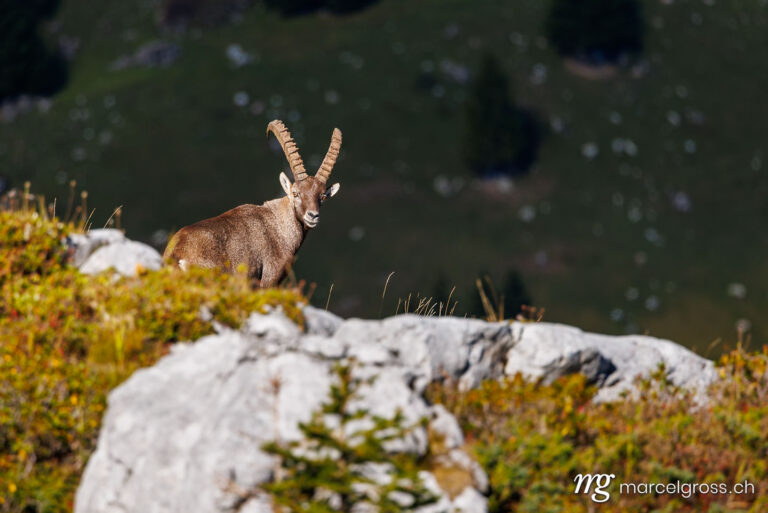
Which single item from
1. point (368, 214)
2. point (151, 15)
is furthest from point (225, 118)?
point (151, 15)

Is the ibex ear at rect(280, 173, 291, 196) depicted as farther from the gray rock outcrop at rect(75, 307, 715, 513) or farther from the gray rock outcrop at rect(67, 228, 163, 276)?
the gray rock outcrop at rect(75, 307, 715, 513)

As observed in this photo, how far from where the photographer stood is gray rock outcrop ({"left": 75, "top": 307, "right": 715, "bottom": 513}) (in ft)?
28.1

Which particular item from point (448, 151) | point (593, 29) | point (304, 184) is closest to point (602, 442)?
point (304, 184)

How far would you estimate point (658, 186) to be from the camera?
76.8 m

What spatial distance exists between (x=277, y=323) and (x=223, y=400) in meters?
1.25

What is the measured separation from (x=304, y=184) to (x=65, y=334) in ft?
28.1

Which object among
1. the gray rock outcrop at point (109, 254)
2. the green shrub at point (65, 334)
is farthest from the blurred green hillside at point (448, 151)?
the green shrub at point (65, 334)

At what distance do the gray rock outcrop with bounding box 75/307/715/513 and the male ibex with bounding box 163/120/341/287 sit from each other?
4582 mm

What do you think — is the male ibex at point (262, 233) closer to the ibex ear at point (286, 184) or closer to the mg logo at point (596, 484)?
the ibex ear at point (286, 184)

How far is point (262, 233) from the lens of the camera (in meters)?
16.9

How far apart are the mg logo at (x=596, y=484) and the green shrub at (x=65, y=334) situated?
370cm

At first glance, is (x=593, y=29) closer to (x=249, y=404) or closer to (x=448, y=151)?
(x=448, y=151)

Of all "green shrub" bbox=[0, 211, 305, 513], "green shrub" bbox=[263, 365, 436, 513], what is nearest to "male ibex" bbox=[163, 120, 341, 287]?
"green shrub" bbox=[0, 211, 305, 513]

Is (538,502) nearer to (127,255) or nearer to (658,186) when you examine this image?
(127,255)
